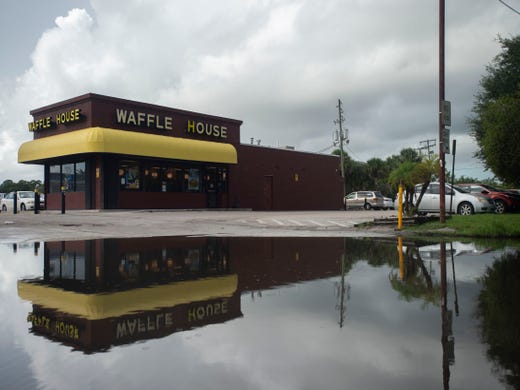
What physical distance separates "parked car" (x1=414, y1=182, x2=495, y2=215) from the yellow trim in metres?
17.7

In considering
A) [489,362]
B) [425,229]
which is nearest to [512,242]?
[425,229]

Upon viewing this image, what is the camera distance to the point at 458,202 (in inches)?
907

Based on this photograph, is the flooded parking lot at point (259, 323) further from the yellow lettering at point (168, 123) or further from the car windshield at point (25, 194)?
the car windshield at point (25, 194)

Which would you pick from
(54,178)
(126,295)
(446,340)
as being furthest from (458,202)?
(54,178)

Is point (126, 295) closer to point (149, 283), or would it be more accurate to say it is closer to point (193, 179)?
point (149, 283)

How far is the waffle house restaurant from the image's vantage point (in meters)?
29.5

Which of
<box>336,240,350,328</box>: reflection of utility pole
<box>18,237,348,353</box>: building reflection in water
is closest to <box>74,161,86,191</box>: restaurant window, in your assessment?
<box>18,237,348,353</box>: building reflection in water

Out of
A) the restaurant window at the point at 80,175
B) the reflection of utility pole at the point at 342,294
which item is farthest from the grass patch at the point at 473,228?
the restaurant window at the point at 80,175

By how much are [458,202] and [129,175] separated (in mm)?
19074

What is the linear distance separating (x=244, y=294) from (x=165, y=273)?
6.60ft

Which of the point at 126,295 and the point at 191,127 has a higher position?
the point at 191,127

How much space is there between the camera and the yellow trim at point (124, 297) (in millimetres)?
5059

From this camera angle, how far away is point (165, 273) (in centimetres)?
741

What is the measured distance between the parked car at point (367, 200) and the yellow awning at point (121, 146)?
17072mm
